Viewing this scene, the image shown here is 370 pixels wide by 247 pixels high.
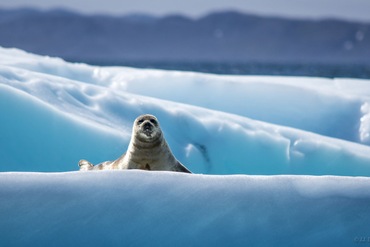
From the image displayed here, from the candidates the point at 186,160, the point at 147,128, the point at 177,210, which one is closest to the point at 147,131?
the point at 147,128

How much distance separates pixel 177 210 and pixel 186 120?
10.9ft

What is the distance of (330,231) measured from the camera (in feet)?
11.2

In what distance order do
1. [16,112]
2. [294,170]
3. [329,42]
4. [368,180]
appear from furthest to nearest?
1. [329,42]
2. [294,170]
3. [16,112]
4. [368,180]

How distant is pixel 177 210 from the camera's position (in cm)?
334

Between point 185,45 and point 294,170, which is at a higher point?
point 185,45

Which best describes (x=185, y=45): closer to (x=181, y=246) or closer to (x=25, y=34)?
(x=25, y=34)

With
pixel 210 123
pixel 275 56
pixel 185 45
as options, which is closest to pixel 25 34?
pixel 185 45

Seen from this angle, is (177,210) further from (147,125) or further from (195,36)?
(195,36)

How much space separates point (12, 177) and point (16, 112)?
8.06 feet

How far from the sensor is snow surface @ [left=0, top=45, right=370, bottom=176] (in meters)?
5.78

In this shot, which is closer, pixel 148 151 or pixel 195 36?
pixel 148 151

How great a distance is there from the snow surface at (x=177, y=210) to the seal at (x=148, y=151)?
1348mm

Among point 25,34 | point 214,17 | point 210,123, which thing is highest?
point 214,17

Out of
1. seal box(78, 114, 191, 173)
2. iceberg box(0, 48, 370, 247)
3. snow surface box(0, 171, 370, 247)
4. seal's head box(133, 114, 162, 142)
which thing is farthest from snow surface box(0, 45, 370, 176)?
snow surface box(0, 171, 370, 247)
